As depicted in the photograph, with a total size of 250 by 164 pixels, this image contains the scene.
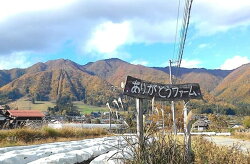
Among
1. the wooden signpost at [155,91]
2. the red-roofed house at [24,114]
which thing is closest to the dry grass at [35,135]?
the wooden signpost at [155,91]

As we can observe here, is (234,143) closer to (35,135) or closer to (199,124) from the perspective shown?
(199,124)

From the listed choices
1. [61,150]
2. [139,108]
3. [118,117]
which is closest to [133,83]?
[139,108]

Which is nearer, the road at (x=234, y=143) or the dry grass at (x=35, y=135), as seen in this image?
the road at (x=234, y=143)

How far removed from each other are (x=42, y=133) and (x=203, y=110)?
272 ft

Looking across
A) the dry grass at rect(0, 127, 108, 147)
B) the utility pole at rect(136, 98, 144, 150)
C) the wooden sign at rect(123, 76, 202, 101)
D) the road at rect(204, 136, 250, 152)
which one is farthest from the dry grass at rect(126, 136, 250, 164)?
the dry grass at rect(0, 127, 108, 147)

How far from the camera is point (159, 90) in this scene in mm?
6941

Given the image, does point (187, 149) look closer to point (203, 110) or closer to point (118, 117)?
point (118, 117)

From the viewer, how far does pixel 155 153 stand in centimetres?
516

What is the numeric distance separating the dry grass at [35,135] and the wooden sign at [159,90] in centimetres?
924

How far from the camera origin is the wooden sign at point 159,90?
658 cm

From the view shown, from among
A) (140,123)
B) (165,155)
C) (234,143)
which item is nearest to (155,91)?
(140,123)

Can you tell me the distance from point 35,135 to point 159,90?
11.8 meters

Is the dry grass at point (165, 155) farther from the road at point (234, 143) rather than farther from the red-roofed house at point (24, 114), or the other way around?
the red-roofed house at point (24, 114)

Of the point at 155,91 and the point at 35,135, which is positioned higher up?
the point at 155,91
